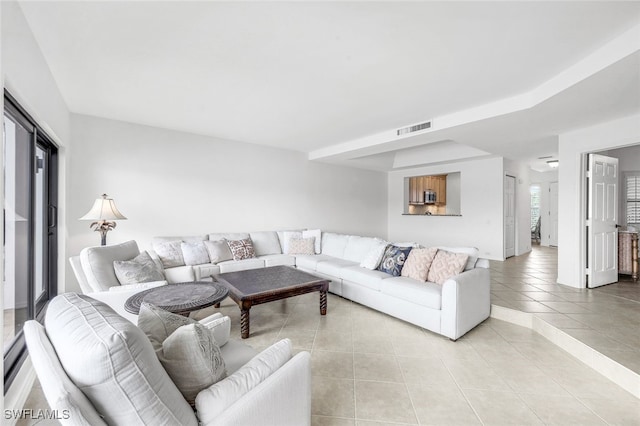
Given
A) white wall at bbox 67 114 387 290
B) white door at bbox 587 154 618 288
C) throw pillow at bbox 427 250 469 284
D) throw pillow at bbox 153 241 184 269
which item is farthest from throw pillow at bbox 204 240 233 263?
white door at bbox 587 154 618 288

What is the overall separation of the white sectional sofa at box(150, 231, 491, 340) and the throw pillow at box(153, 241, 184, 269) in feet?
0.41

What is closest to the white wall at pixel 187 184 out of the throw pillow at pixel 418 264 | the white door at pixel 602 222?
the throw pillow at pixel 418 264

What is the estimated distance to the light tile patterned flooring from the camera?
5.60ft

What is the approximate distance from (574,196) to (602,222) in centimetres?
58

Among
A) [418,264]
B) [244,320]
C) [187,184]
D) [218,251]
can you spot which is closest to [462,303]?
[418,264]

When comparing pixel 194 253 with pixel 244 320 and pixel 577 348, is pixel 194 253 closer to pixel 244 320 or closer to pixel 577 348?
pixel 244 320

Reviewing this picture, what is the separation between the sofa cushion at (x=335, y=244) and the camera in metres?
4.59

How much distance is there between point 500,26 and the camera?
6.33 ft

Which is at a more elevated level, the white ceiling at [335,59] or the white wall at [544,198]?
the white ceiling at [335,59]

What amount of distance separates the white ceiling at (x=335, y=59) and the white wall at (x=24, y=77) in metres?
0.12

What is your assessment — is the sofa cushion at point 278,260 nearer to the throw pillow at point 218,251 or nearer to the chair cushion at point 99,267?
the throw pillow at point 218,251

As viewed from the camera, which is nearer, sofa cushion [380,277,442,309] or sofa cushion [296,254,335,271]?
sofa cushion [380,277,442,309]

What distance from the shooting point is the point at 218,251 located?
419 cm

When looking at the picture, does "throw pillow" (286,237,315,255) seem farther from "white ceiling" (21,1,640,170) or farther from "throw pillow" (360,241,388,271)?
"white ceiling" (21,1,640,170)
